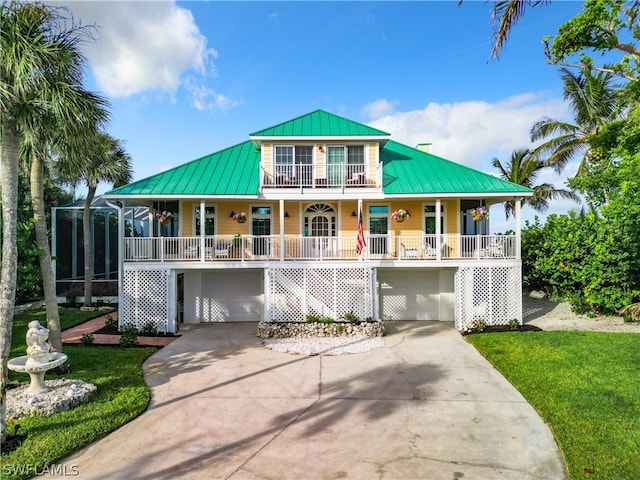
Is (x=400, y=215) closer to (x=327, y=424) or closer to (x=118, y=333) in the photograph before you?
(x=327, y=424)

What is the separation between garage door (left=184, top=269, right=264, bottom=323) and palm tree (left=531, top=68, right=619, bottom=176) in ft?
64.9

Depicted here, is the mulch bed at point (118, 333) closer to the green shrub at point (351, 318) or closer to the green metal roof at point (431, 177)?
the green shrub at point (351, 318)

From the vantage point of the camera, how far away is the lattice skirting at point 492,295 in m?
13.7

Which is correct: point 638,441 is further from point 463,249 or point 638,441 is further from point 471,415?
point 463,249

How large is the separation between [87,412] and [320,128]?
12406mm

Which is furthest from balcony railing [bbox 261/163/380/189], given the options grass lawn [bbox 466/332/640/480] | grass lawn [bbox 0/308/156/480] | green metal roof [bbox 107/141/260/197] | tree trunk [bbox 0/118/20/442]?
tree trunk [bbox 0/118/20/442]

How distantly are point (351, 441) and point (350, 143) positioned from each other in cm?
1170

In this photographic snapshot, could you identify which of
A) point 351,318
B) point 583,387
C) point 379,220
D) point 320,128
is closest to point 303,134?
point 320,128

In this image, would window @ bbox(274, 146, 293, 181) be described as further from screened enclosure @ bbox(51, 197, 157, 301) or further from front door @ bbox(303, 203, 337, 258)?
screened enclosure @ bbox(51, 197, 157, 301)

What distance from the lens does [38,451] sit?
5.42 metres

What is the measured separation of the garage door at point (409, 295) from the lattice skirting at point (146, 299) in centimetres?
916

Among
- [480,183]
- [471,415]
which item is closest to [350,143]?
[480,183]

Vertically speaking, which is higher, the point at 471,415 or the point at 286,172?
the point at 286,172

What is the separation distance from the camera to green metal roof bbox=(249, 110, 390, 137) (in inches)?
563
